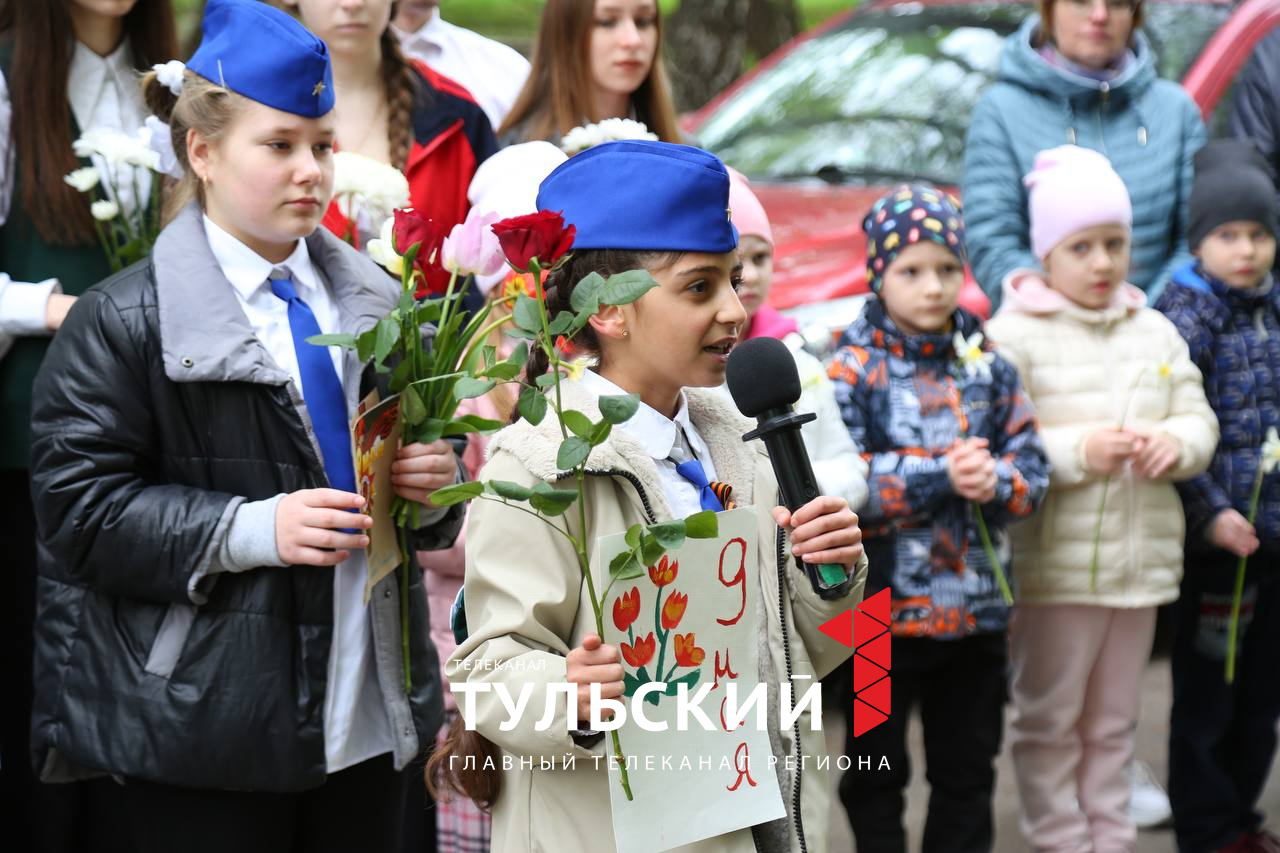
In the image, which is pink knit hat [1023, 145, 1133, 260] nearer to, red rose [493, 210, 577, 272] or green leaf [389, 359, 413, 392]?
green leaf [389, 359, 413, 392]

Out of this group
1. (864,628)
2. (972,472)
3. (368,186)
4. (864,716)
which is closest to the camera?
(864,628)

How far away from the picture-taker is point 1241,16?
6879 millimetres

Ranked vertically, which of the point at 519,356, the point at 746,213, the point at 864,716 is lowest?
the point at 864,716

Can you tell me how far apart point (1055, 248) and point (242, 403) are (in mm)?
2646

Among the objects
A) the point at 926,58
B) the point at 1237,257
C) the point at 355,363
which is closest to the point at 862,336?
the point at 1237,257

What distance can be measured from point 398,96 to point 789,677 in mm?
2397

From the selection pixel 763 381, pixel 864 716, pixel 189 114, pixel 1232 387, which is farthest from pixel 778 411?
pixel 1232 387

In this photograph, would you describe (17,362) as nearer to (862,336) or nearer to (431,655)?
(431,655)

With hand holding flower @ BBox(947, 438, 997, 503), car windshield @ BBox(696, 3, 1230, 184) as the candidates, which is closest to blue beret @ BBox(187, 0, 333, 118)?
hand holding flower @ BBox(947, 438, 997, 503)

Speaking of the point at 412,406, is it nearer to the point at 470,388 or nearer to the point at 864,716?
the point at 470,388

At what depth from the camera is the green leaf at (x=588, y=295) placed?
2.45 metres

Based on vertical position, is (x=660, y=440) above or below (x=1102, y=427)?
below

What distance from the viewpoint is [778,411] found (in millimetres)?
2621

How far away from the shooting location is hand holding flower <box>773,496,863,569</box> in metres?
2.59
